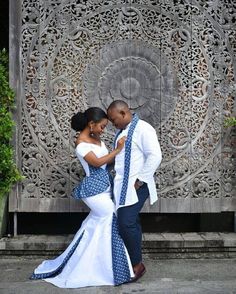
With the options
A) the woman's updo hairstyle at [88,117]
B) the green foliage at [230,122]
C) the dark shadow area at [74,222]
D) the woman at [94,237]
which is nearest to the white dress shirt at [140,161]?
the woman at [94,237]

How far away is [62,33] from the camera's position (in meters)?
5.32

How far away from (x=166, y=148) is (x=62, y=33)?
1.78 meters

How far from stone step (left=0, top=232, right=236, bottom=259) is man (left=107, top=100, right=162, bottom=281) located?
75cm

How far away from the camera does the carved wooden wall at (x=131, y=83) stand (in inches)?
209

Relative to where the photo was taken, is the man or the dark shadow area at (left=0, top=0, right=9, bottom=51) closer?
the man

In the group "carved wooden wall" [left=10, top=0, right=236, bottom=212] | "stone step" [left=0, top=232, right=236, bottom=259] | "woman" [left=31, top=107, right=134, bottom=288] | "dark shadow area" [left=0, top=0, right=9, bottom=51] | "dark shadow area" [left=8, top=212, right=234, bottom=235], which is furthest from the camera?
"dark shadow area" [left=8, top=212, right=234, bottom=235]

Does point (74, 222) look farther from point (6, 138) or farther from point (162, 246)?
point (6, 138)


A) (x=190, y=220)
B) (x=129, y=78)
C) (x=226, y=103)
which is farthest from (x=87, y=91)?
(x=190, y=220)

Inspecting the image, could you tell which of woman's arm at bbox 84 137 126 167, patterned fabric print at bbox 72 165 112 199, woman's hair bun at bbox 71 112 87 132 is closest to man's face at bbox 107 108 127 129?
woman's arm at bbox 84 137 126 167

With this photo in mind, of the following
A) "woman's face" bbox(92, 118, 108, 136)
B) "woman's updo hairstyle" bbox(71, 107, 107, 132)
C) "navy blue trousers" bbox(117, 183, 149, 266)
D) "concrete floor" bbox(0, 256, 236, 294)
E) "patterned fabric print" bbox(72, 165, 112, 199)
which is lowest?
"concrete floor" bbox(0, 256, 236, 294)

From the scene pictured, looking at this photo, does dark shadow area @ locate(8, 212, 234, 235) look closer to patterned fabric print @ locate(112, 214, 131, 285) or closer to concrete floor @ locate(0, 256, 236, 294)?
concrete floor @ locate(0, 256, 236, 294)

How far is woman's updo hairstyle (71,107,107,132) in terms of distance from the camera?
14.6 ft

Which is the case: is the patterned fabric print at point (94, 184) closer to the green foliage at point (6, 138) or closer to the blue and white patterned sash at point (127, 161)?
the blue and white patterned sash at point (127, 161)

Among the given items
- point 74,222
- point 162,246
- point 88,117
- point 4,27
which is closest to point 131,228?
point 162,246
